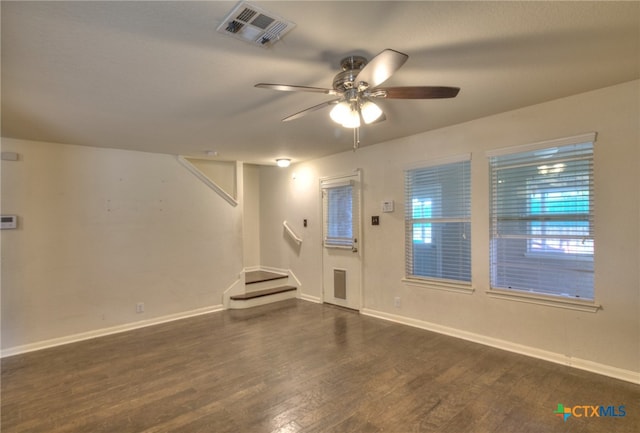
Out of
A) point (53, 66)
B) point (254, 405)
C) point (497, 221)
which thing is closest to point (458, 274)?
point (497, 221)

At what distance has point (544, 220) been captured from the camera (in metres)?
3.08

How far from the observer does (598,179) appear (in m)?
2.77

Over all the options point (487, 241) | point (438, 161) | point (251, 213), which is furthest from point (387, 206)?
point (251, 213)

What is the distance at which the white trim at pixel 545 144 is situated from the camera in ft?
9.23

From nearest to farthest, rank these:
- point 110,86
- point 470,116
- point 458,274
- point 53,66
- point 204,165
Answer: point 53,66 → point 110,86 → point 470,116 → point 458,274 → point 204,165

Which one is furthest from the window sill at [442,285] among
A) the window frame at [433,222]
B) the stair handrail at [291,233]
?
the stair handrail at [291,233]

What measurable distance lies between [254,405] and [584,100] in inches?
151

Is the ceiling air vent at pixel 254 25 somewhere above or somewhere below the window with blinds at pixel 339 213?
above

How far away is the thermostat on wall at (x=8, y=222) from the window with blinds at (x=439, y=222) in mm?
4666

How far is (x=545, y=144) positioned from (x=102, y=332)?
555 cm

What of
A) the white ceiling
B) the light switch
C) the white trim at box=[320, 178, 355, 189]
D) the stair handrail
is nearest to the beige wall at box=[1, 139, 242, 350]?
the white ceiling

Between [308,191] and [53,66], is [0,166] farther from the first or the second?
[308,191]

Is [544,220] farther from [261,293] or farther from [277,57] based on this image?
[261,293]

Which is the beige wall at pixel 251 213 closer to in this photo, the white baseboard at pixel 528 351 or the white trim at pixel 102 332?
the white trim at pixel 102 332
